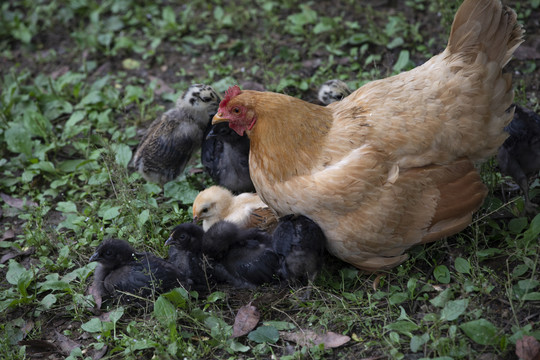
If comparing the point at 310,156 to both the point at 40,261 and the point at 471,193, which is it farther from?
the point at 40,261

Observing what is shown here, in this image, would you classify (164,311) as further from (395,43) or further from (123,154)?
(395,43)

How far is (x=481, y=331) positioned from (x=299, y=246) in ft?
4.45

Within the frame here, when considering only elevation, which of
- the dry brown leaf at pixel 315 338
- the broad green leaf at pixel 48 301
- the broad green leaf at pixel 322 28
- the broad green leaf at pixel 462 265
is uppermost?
the broad green leaf at pixel 322 28

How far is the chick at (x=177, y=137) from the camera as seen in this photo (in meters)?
5.45

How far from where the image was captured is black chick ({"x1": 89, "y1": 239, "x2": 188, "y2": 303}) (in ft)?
14.2

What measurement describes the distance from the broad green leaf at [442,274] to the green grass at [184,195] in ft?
0.03

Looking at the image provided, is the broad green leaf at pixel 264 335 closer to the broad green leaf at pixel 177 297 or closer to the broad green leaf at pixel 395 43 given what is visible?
the broad green leaf at pixel 177 297

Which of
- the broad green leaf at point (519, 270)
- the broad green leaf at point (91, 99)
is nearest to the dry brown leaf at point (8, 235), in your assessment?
the broad green leaf at point (91, 99)

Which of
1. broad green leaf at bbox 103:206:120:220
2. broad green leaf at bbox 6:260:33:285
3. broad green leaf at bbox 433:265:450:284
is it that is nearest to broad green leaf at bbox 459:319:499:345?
broad green leaf at bbox 433:265:450:284

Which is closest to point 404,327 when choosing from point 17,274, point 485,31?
point 485,31

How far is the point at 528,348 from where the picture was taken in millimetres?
3336

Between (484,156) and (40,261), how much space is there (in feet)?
12.7

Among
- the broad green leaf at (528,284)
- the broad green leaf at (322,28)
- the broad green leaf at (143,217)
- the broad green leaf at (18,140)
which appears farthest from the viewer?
the broad green leaf at (322,28)

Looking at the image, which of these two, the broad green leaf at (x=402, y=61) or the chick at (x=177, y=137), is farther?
the broad green leaf at (x=402, y=61)
